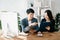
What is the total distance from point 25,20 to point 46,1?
0.37m

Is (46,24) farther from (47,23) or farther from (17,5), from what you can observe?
(17,5)

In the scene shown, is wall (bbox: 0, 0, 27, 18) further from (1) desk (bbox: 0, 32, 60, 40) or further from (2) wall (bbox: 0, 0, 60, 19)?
(1) desk (bbox: 0, 32, 60, 40)

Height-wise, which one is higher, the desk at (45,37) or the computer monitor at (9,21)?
the computer monitor at (9,21)

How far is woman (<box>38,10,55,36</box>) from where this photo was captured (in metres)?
1.93

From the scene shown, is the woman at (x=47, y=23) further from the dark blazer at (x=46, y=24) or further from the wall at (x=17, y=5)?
the wall at (x=17, y=5)

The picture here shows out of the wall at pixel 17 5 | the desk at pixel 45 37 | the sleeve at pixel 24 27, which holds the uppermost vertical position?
the wall at pixel 17 5

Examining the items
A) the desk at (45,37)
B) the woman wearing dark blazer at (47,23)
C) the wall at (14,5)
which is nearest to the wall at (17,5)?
the wall at (14,5)

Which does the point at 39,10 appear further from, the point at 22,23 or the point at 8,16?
the point at 8,16

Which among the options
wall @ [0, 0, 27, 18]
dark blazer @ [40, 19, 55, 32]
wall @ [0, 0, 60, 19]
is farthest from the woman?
wall @ [0, 0, 27, 18]

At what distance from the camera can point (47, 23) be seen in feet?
6.43

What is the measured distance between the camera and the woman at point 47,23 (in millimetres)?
1929

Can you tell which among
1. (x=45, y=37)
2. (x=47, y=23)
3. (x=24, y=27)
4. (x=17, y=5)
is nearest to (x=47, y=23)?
(x=47, y=23)

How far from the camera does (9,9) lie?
6.19ft

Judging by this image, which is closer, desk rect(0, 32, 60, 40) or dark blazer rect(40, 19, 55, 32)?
desk rect(0, 32, 60, 40)
